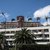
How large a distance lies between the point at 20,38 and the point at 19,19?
56170 mm

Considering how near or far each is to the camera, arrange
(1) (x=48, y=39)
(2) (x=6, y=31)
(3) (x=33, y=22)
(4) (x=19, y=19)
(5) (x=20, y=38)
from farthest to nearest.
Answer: (3) (x=33, y=22) < (4) (x=19, y=19) < (2) (x=6, y=31) < (1) (x=48, y=39) < (5) (x=20, y=38)

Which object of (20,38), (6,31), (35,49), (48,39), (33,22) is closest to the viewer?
(35,49)

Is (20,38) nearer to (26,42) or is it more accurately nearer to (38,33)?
(26,42)

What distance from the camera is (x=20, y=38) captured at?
290 ft

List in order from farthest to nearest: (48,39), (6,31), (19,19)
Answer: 1. (19,19)
2. (6,31)
3. (48,39)

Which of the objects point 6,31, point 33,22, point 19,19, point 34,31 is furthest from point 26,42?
point 33,22

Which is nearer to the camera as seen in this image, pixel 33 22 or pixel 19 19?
pixel 19 19

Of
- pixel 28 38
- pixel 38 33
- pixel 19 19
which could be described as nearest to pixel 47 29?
pixel 38 33

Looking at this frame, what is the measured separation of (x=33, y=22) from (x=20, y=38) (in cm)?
6912

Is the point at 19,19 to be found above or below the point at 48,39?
above

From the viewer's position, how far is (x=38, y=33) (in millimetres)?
105625

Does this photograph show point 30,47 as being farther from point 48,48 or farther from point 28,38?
point 28,38

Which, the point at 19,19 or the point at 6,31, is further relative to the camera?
the point at 19,19

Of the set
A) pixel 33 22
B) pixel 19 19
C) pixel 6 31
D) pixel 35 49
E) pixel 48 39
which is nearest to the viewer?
pixel 35 49
